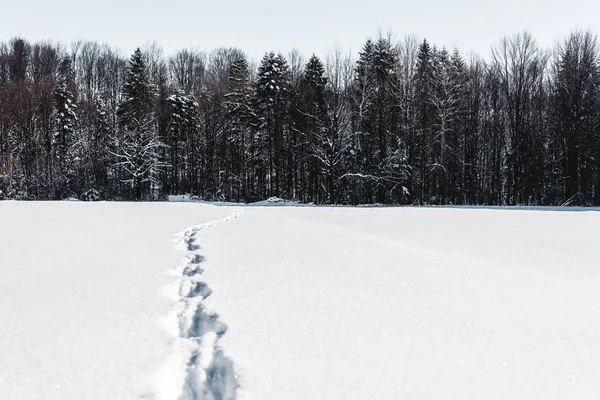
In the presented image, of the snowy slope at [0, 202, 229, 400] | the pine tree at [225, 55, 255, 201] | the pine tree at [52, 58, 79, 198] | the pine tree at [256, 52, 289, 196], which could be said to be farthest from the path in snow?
the pine tree at [52, 58, 79, 198]

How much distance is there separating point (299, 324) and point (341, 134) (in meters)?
28.6

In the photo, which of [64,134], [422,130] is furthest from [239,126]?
[64,134]

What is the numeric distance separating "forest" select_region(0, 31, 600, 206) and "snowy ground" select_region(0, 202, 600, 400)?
75.7 ft

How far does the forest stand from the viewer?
29.2 meters

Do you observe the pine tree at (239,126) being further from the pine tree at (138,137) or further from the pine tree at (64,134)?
the pine tree at (64,134)

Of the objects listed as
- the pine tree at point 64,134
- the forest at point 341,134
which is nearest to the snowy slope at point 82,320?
the forest at point 341,134

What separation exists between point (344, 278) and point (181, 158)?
3822 centimetres

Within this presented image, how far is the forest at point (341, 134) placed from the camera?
29250 millimetres

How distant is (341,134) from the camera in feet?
103

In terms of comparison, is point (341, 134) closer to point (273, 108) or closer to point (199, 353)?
point (273, 108)

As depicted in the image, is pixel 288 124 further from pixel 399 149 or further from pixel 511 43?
pixel 511 43

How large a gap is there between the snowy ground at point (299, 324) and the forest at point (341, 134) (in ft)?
75.7

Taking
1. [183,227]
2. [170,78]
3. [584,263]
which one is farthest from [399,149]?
[170,78]

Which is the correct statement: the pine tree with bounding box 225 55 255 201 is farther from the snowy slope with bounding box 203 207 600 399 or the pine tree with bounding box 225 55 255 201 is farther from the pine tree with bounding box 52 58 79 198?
the snowy slope with bounding box 203 207 600 399
